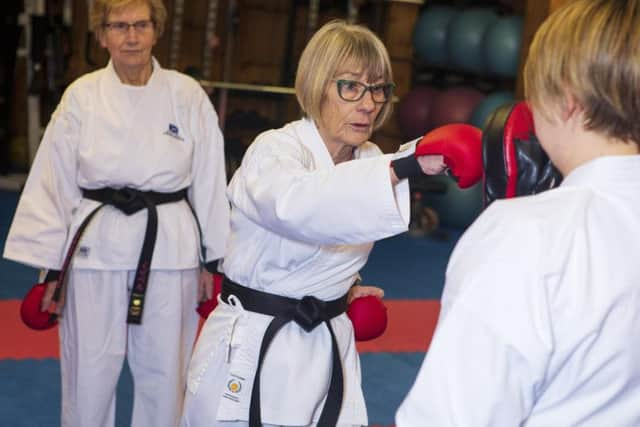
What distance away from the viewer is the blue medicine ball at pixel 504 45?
820cm

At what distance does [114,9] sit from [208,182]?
668mm

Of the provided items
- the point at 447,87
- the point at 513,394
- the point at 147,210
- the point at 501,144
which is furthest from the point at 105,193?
the point at 447,87

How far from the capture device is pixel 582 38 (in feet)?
4.15

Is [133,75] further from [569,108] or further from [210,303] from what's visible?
[569,108]

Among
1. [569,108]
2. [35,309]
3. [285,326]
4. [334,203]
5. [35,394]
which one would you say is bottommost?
[35,394]

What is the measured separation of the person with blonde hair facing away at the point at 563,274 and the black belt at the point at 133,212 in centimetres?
209

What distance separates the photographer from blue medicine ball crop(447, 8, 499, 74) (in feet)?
28.2

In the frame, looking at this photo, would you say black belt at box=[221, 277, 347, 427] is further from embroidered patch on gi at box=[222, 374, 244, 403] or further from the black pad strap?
the black pad strap

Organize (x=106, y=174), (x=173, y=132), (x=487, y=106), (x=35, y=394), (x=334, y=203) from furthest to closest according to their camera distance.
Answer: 1. (x=487, y=106)
2. (x=35, y=394)
3. (x=173, y=132)
4. (x=106, y=174)
5. (x=334, y=203)

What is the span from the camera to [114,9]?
11.0ft

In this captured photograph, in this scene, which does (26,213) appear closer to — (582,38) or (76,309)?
(76,309)

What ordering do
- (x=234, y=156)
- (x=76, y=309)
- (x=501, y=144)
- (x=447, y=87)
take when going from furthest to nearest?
(x=447, y=87), (x=234, y=156), (x=76, y=309), (x=501, y=144)

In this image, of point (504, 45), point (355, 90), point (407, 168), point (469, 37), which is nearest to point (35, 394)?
point (355, 90)

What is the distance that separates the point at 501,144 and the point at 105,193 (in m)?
2.04
